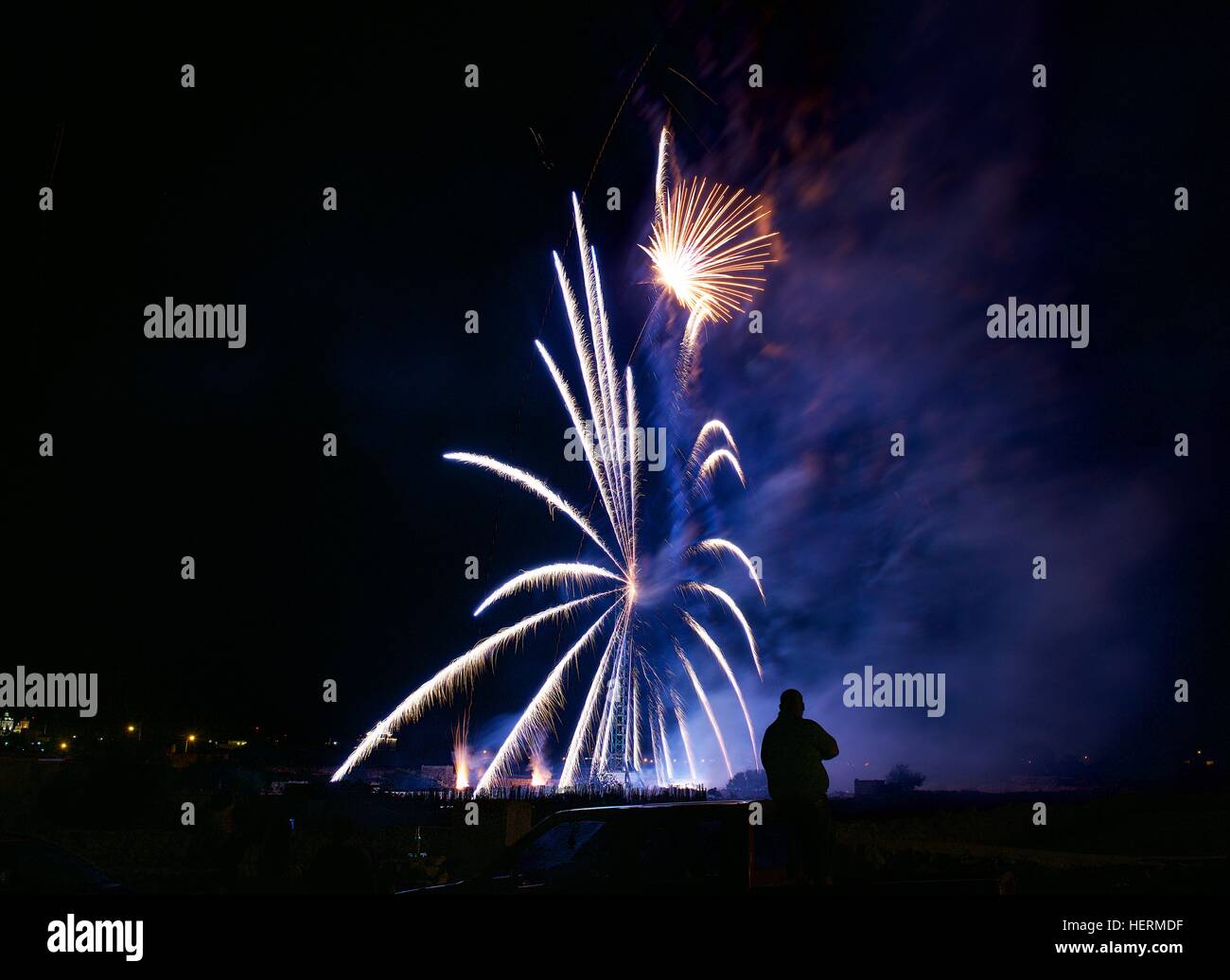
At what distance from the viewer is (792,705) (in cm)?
890

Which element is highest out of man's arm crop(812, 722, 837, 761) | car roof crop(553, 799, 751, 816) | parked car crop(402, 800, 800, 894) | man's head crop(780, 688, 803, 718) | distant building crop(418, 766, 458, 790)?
man's head crop(780, 688, 803, 718)

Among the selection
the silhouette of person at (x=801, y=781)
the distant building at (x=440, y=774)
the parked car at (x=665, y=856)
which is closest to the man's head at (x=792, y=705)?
the silhouette of person at (x=801, y=781)

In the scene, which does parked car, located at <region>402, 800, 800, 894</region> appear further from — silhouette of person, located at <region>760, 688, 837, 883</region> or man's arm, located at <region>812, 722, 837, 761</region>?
man's arm, located at <region>812, 722, 837, 761</region>

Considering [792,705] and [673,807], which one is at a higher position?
[792,705]

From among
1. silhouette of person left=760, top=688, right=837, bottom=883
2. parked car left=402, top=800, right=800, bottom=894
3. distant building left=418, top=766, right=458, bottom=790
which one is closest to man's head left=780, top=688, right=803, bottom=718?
silhouette of person left=760, top=688, right=837, bottom=883

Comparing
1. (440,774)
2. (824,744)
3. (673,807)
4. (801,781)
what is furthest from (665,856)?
(440,774)

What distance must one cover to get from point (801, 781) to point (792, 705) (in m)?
0.71

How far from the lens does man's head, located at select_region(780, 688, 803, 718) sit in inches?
349

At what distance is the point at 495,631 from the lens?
2677cm

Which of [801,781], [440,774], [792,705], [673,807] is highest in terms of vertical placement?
[792,705]

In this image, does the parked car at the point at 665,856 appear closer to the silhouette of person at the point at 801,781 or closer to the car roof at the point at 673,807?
the car roof at the point at 673,807

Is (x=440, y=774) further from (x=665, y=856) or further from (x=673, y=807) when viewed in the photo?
(x=665, y=856)
